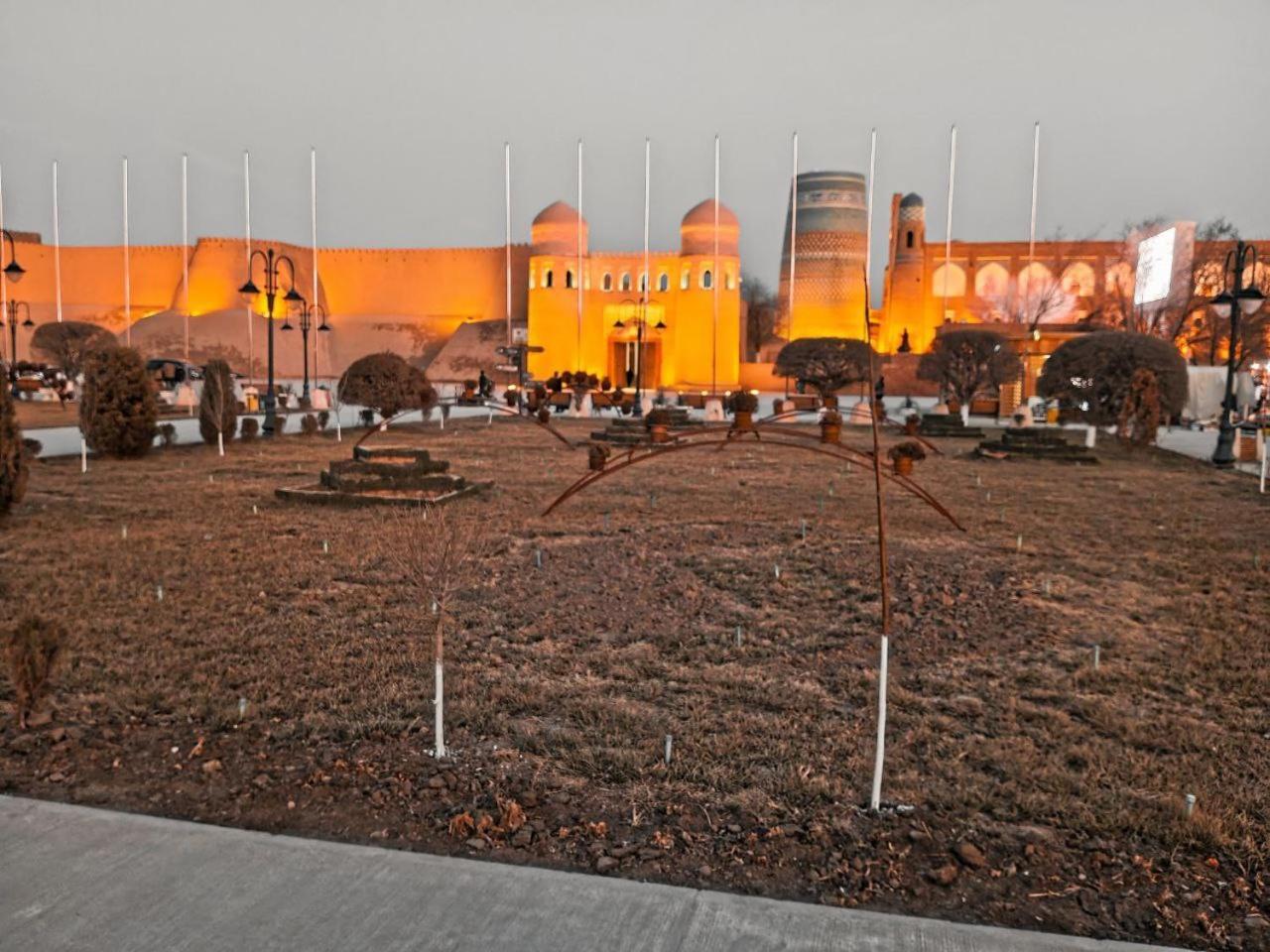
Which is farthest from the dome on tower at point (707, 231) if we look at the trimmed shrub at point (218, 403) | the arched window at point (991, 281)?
the trimmed shrub at point (218, 403)

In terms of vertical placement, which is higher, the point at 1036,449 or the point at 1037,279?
the point at 1037,279

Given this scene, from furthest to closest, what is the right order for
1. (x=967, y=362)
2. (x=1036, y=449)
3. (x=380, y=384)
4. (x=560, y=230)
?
(x=560, y=230)
(x=967, y=362)
(x=380, y=384)
(x=1036, y=449)

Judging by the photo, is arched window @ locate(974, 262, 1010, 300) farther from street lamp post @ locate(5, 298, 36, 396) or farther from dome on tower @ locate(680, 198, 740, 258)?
street lamp post @ locate(5, 298, 36, 396)

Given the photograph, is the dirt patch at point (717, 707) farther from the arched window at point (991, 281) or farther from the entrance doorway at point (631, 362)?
the arched window at point (991, 281)

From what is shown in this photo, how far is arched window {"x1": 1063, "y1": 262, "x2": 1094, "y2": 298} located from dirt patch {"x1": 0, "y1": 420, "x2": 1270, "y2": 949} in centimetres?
5040

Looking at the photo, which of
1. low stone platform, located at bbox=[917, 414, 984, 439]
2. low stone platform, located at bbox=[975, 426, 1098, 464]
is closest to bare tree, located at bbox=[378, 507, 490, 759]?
low stone platform, located at bbox=[975, 426, 1098, 464]

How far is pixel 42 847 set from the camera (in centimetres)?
296

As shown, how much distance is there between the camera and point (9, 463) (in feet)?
28.4

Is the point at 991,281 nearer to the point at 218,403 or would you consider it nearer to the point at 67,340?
the point at 67,340

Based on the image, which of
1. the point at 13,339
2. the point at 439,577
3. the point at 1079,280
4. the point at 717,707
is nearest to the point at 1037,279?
the point at 1079,280

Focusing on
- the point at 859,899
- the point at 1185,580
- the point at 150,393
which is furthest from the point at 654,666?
the point at 150,393

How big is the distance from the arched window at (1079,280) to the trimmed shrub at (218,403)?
1959 inches

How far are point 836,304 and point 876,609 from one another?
47.6m

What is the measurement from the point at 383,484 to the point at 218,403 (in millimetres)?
6793
